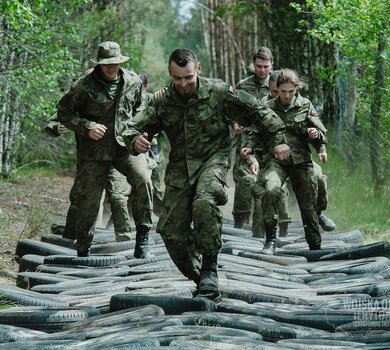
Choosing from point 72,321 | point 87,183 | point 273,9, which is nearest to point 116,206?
point 87,183

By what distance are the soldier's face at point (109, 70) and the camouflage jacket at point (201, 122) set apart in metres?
3.01

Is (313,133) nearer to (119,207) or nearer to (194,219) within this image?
(119,207)

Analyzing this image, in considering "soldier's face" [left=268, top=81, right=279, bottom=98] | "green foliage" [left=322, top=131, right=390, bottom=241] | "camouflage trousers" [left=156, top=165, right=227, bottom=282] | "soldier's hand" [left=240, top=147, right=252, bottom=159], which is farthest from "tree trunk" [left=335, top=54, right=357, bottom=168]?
"camouflage trousers" [left=156, top=165, right=227, bottom=282]

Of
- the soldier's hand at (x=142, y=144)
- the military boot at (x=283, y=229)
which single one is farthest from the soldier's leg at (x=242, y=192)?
the soldier's hand at (x=142, y=144)

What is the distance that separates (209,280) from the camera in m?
8.09

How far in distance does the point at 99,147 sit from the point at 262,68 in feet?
11.4

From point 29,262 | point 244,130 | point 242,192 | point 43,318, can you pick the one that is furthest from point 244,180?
point 43,318

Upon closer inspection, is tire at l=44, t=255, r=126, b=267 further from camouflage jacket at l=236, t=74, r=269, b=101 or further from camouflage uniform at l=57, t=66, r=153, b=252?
camouflage jacket at l=236, t=74, r=269, b=101

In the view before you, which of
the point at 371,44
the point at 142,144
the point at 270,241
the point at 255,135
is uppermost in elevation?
the point at 371,44

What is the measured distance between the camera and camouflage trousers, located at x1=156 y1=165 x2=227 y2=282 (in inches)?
318

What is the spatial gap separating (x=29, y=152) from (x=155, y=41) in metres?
30.6

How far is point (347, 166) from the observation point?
20266 millimetres

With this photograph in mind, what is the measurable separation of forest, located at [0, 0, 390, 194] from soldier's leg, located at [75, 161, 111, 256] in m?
2.66

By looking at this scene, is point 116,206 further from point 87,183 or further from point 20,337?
point 20,337
